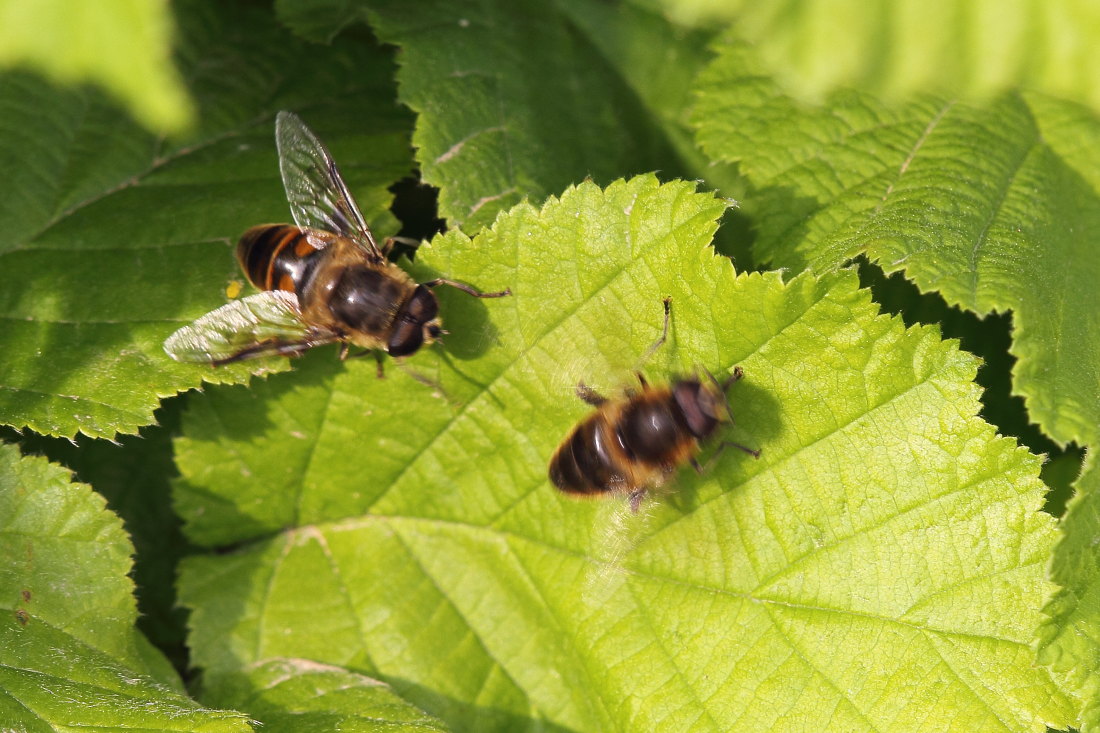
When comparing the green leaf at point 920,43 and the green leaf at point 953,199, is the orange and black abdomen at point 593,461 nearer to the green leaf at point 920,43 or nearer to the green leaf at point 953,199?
the green leaf at point 953,199

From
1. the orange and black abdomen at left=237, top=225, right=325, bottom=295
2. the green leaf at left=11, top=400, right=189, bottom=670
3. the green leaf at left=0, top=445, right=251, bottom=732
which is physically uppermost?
the orange and black abdomen at left=237, top=225, right=325, bottom=295

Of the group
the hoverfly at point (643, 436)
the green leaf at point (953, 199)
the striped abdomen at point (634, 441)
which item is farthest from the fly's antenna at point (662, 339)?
the green leaf at point (953, 199)

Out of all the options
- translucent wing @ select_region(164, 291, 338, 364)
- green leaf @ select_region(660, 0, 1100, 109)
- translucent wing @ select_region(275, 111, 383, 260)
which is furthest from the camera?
translucent wing @ select_region(275, 111, 383, 260)

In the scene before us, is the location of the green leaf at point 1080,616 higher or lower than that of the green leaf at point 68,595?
higher

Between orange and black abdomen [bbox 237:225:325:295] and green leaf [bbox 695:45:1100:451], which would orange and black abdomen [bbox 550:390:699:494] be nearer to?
green leaf [bbox 695:45:1100:451]

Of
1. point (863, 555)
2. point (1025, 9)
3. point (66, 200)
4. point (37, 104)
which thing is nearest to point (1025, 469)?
point (863, 555)

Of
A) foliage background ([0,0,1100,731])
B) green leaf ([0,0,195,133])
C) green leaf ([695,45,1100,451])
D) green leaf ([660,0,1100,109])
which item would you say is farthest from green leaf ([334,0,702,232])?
green leaf ([660,0,1100,109])

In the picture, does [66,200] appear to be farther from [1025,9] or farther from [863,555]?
[1025,9]
